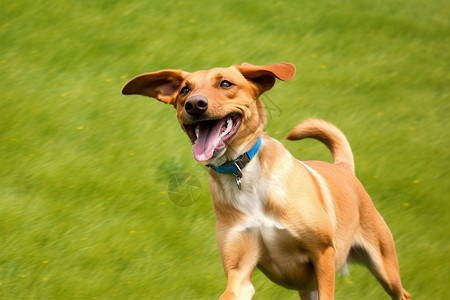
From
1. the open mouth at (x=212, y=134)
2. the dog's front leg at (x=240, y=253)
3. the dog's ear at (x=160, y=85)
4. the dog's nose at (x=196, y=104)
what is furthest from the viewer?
the dog's ear at (x=160, y=85)

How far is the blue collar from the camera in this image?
4.36 meters

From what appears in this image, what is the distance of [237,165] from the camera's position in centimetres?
435

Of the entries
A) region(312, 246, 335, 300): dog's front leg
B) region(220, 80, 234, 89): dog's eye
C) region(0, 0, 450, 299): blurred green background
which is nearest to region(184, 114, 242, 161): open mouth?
region(220, 80, 234, 89): dog's eye

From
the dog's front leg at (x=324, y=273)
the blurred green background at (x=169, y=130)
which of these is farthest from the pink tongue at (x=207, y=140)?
the blurred green background at (x=169, y=130)

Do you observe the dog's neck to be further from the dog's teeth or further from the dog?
the dog's teeth

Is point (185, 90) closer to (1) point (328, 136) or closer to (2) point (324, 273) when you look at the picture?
(2) point (324, 273)

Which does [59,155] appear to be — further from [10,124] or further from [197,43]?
[197,43]

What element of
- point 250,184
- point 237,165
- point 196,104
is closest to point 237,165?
point 237,165

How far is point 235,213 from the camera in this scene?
14.5ft

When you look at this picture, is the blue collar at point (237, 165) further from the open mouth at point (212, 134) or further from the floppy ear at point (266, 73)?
the floppy ear at point (266, 73)

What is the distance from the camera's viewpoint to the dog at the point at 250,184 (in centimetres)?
421

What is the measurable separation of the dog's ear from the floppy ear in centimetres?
46

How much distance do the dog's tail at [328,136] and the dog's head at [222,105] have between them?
3.90 ft

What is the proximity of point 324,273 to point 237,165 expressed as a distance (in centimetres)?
94
